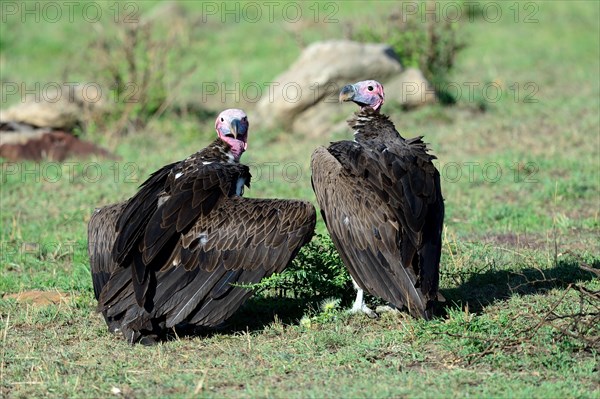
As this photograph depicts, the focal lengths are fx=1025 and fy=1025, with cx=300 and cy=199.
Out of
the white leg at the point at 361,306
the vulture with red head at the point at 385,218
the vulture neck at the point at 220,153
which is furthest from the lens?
the vulture neck at the point at 220,153

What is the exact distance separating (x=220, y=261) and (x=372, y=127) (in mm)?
1741

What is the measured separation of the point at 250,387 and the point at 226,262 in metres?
1.22

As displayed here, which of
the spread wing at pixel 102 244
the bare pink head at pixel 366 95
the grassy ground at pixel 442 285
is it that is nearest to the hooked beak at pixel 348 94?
the bare pink head at pixel 366 95

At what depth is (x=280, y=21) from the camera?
816 inches

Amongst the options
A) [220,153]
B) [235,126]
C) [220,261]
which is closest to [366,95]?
[235,126]

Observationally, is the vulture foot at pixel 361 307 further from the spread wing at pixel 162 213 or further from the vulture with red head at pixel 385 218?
the spread wing at pixel 162 213

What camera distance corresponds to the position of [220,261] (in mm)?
6590

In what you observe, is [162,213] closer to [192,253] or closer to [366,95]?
[192,253]

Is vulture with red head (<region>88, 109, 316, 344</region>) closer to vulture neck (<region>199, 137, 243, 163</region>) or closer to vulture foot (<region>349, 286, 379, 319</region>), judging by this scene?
vulture neck (<region>199, 137, 243, 163</region>)

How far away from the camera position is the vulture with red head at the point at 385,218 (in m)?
6.46

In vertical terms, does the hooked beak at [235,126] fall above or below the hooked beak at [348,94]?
below

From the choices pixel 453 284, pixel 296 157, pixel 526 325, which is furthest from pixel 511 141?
pixel 526 325

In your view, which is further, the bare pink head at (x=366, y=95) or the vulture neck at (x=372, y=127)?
the bare pink head at (x=366, y=95)

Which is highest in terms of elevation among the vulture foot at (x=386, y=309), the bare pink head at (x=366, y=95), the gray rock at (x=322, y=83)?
the bare pink head at (x=366, y=95)
